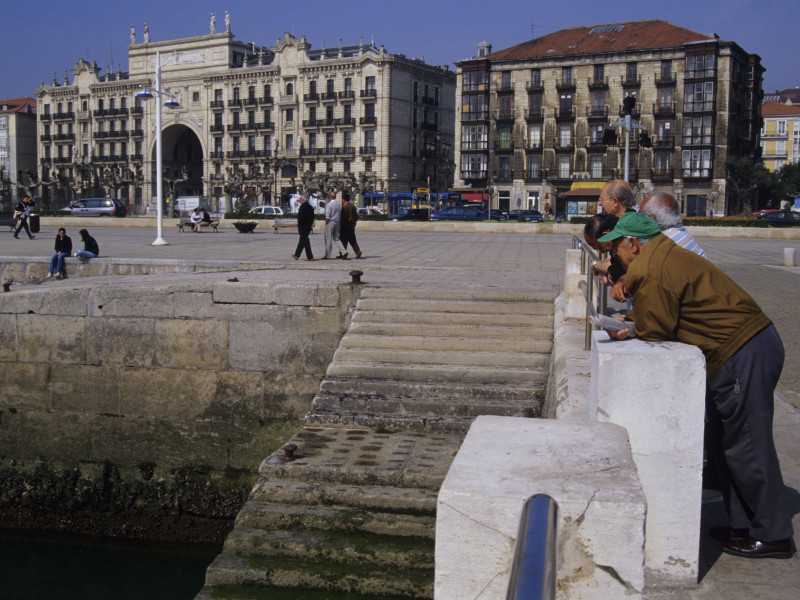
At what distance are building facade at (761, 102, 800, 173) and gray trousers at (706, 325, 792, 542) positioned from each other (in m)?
122

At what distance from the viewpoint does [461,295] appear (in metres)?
9.86

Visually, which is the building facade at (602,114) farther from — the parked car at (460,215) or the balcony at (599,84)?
the parked car at (460,215)

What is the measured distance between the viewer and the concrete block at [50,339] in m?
10.5

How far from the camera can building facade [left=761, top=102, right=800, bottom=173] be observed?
113812 mm

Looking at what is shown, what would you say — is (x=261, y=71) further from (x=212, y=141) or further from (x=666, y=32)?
(x=666, y=32)

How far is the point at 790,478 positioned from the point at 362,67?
76.2m

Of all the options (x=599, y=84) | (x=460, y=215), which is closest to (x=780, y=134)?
(x=599, y=84)

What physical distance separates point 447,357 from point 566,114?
64444 mm

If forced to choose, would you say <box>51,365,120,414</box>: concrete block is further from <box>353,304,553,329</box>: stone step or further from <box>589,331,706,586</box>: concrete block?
<box>589,331,706,586</box>: concrete block

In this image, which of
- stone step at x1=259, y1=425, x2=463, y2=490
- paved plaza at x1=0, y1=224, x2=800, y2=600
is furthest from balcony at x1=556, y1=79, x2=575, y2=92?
stone step at x1=259, y1=425, x2=463, y2=490

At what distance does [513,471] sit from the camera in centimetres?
264

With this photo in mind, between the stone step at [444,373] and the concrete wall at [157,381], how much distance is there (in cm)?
120

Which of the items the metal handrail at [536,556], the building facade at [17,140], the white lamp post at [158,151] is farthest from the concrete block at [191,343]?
the building facade at [17,140]

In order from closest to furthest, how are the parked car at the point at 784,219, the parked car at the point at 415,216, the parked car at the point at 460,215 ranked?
the parked car at the point at 460,215
the parked car at the point at 784,219
the parked car at the point at 415,216
